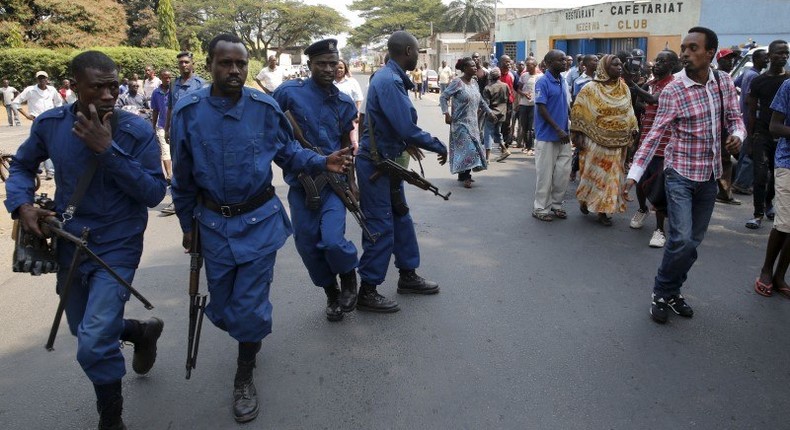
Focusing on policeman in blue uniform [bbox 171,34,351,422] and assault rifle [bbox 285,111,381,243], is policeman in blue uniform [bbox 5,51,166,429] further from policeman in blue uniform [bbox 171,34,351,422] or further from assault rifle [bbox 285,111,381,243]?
assault rifle [bbox 285,111,381,243]

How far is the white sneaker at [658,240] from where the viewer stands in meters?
5.92

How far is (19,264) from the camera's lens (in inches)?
108

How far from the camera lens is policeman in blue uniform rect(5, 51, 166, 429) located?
273 centimetres

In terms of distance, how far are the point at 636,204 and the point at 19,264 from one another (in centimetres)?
692

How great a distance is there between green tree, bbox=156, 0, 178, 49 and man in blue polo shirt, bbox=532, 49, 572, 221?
113ft

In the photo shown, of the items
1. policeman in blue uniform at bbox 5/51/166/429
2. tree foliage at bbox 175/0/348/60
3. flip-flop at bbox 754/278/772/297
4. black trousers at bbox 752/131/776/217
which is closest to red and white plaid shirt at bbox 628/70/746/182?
flip-flop at bbox 754/278/772/297

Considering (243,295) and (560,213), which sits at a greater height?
(243,295)

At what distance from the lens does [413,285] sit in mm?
4781

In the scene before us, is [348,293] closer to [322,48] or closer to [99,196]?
[322,48]

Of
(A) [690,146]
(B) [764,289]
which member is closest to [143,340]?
(A) [690,146]

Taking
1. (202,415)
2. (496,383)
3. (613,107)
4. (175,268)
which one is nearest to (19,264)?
(202,415)

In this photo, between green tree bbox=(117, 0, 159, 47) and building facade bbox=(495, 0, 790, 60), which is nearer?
building facade bbox=(495, 0, 790, 60)

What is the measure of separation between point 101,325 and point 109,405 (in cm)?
41

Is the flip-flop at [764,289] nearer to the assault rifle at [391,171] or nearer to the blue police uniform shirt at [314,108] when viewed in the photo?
the assault rifle at [391,171]
